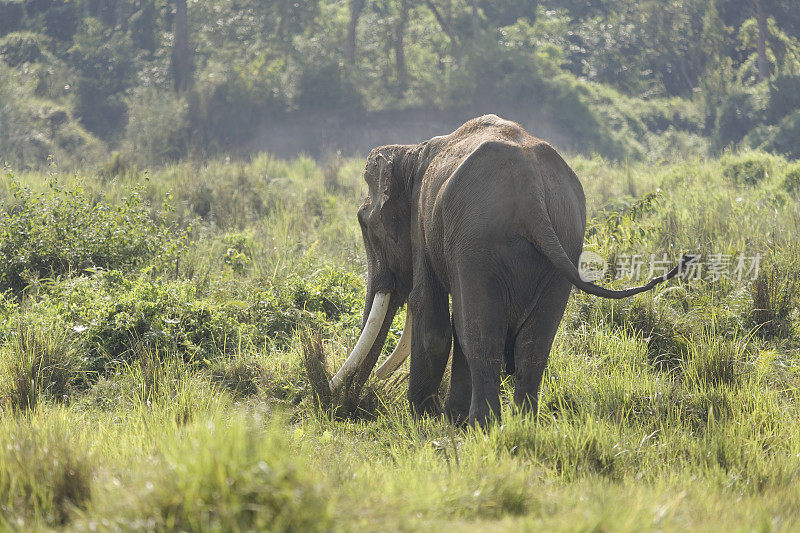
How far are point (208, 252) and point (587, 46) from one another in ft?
70.1

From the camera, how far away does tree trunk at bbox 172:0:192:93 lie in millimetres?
25609

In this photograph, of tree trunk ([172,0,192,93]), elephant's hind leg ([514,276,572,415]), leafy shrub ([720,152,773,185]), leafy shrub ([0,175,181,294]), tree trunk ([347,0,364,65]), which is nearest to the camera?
elephant's hind leg ([514,276,572,415])

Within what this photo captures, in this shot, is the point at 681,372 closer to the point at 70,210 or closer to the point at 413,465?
the point at 413,465

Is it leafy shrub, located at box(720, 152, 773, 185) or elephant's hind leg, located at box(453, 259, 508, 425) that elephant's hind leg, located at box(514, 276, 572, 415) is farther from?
leafy shrub, located at box(720, 152, 773, 185)

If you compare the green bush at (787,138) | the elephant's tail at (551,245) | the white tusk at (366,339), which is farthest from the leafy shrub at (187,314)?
the green bush at (787,138)

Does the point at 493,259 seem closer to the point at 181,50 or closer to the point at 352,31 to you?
the point at 181,50

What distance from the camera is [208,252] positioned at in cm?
1059

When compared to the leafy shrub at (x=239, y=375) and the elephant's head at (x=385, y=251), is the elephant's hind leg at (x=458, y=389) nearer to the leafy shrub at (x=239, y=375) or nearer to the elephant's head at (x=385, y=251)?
the elephant's head at (x=385, y=251)

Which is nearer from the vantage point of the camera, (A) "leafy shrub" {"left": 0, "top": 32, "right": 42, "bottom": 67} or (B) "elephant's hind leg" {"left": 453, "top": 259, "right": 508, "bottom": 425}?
(B) "elephant's hind leg" {"left": 453, "top": 259, "right": 508, "bottom": 425}

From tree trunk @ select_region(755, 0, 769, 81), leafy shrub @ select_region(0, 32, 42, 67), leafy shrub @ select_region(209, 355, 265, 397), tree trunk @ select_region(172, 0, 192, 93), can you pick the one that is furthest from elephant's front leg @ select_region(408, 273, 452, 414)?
leafy shrub @ select_region(0, 32, 42, 67)

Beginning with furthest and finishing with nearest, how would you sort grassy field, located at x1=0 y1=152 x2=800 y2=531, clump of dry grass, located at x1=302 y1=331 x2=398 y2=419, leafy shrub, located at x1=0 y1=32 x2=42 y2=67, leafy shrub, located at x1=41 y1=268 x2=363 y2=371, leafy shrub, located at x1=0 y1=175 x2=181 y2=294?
leafy shrub, located at x1=0 y1=32 x2=42 y2=67
leafy shrub, located at x1=0 y1=175 x2=181 y2=294
leafy shrub, located at x1=41 y1=268 x2=363 y2=371
clump of dry grass, located at x1=302 y1=331 x2=398 y2=419
grassy field, located at x1=0 y1=152 x2=800 y2=531

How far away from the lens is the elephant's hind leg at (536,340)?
14.8 feet

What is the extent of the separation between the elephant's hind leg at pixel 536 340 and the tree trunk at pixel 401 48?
A: 22.2 m

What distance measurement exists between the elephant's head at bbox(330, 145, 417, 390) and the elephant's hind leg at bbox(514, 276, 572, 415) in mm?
1208
